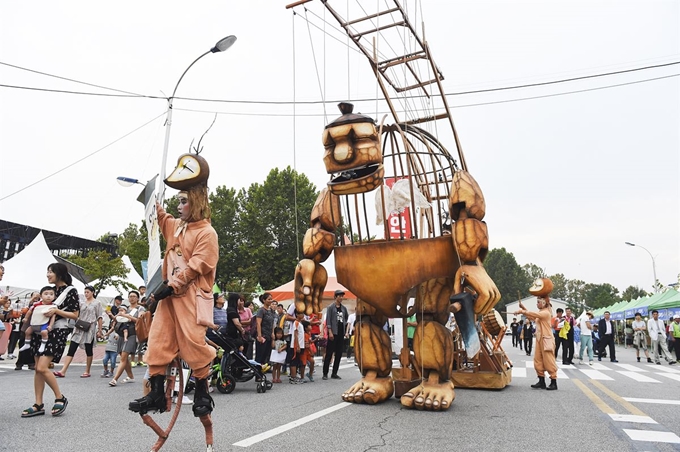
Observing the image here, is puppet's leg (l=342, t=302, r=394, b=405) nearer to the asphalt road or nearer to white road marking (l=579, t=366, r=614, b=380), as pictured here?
the asphalt road

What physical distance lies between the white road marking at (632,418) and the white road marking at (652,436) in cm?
51

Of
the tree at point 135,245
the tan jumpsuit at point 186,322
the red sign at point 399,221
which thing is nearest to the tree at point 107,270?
the tree at point 135,245

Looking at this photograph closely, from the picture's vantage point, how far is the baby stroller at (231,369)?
6.88 metres

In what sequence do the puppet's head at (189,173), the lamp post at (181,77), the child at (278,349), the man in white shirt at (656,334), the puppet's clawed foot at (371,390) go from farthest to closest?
the man in white shirt at (656,334), the lamp post at (181,77), the child at (278,349), the puppet's clawed foot at (371,390), the puppet's head at (189,173)

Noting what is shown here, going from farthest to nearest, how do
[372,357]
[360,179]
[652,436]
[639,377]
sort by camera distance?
[639,377], [372,357], [360,179], [652,436]

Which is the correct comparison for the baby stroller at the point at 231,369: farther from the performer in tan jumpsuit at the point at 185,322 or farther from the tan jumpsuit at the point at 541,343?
the tan jumpsuit at the point at 541,343

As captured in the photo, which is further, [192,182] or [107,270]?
[107,270]

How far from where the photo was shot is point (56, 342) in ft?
15.9

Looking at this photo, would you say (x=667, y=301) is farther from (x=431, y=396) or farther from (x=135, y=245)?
(x=135, y=245)

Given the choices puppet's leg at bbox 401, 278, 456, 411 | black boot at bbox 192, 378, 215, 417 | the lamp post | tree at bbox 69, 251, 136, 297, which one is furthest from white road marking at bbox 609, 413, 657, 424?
tree at bbox 69, 251, 136, 297

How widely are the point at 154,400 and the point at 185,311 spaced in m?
0.59

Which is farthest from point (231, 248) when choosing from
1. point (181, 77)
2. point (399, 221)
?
point (399, 221)

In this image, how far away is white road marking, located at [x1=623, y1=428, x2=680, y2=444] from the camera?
13.4 ft

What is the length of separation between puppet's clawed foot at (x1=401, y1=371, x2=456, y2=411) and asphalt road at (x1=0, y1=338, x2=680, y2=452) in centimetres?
9
